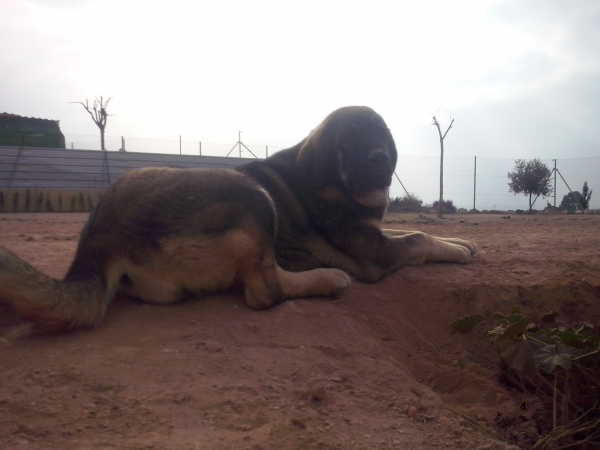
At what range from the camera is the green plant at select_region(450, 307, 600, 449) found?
234cm

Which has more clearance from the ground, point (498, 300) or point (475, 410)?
point (498, 300)

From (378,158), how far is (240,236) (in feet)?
5.58

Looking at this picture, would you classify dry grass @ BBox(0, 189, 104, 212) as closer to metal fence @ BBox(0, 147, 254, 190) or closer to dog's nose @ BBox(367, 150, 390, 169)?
metal fence @ BBox(0, 147, 254, 190)

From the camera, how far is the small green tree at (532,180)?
102ft

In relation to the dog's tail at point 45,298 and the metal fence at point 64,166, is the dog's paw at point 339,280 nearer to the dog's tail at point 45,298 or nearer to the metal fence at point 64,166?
the dog's tail at point 45,298

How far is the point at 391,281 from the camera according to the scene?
434 centimetres

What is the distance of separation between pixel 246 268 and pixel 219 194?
514mm

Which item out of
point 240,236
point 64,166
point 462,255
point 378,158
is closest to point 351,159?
point 378,158

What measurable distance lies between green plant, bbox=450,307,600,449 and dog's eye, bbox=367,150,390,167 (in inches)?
79.2

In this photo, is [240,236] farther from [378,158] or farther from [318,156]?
[378,158]

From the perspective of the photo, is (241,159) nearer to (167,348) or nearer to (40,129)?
(40,129)

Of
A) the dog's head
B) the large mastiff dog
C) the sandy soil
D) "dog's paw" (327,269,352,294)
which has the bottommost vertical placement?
the sandy soil

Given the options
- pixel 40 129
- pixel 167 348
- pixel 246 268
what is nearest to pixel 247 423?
pixel 167 348

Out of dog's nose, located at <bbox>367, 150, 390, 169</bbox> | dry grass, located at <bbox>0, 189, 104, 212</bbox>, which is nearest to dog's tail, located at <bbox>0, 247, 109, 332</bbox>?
dog's nose, located at <bbox>367, 150, 390, 169</bbox>
